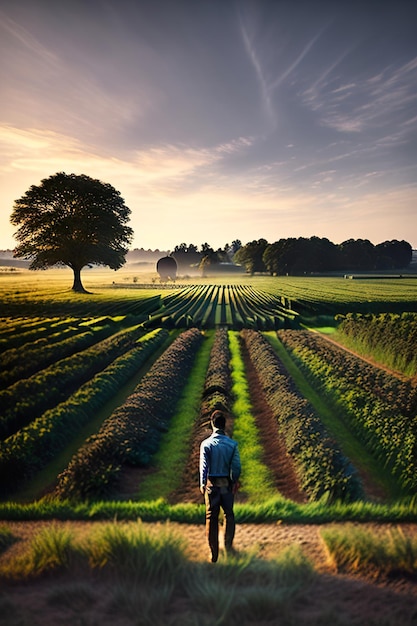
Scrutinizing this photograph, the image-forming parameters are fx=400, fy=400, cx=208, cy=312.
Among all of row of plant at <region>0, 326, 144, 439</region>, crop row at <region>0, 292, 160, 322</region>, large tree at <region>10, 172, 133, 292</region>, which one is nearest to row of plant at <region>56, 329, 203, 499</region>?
row of plant at <region>0, 326, 144, 439</region>

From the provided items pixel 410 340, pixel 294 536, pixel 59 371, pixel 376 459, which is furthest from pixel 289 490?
pixel 410 340

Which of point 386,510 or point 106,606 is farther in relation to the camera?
point 386,510

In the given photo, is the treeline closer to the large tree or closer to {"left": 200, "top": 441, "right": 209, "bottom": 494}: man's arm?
the large tree

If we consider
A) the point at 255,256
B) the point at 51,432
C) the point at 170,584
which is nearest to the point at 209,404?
the point at 51,432

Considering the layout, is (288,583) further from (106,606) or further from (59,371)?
(59,371)

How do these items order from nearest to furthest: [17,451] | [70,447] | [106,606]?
[106,606]
[17,451]
[70,447]

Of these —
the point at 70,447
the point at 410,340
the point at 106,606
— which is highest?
the point at 410,340

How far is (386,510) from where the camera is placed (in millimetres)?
8586

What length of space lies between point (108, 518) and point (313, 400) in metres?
10.6

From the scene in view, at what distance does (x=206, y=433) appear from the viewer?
12.9m

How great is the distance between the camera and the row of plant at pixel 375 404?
10.9 metres

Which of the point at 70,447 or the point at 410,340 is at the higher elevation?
the point at 410,340

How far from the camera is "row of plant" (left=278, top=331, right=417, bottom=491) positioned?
35.7 feet

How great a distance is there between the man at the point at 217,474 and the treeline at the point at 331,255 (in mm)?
94691
